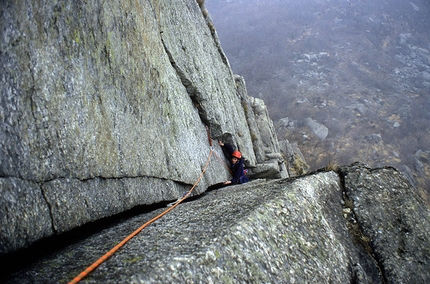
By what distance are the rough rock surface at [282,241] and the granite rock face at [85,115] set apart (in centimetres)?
61

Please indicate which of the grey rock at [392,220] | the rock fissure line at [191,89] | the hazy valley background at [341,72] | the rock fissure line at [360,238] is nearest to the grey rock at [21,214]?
the rock fissure line at [360,238]

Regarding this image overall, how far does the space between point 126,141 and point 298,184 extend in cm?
325

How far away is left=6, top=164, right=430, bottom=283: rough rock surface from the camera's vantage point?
10.5 feet

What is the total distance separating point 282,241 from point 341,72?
202ft

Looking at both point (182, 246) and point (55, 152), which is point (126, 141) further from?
point (182, 246)

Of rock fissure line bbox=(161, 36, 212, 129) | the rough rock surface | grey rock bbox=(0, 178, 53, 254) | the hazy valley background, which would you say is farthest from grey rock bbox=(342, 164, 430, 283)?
the hazy valley background

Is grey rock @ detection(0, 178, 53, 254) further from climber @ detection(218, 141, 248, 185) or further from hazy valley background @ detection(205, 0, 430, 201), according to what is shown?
hazy valley background @ detection(205, 0, 430, 201)

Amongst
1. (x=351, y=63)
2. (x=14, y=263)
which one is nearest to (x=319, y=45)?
(x=351, y=63)

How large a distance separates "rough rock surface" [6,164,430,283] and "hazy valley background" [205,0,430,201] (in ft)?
98.8

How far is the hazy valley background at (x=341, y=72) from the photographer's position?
40.5 m

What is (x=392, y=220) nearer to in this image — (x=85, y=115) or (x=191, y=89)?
(x=85, y=115)

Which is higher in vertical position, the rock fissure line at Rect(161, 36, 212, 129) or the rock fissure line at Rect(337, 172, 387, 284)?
the rock fissure line at Rect(161, 36, 212, 129)

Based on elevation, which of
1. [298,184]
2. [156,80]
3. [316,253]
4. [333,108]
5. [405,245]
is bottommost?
[405,245]

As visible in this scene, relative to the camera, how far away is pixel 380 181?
6.03m
